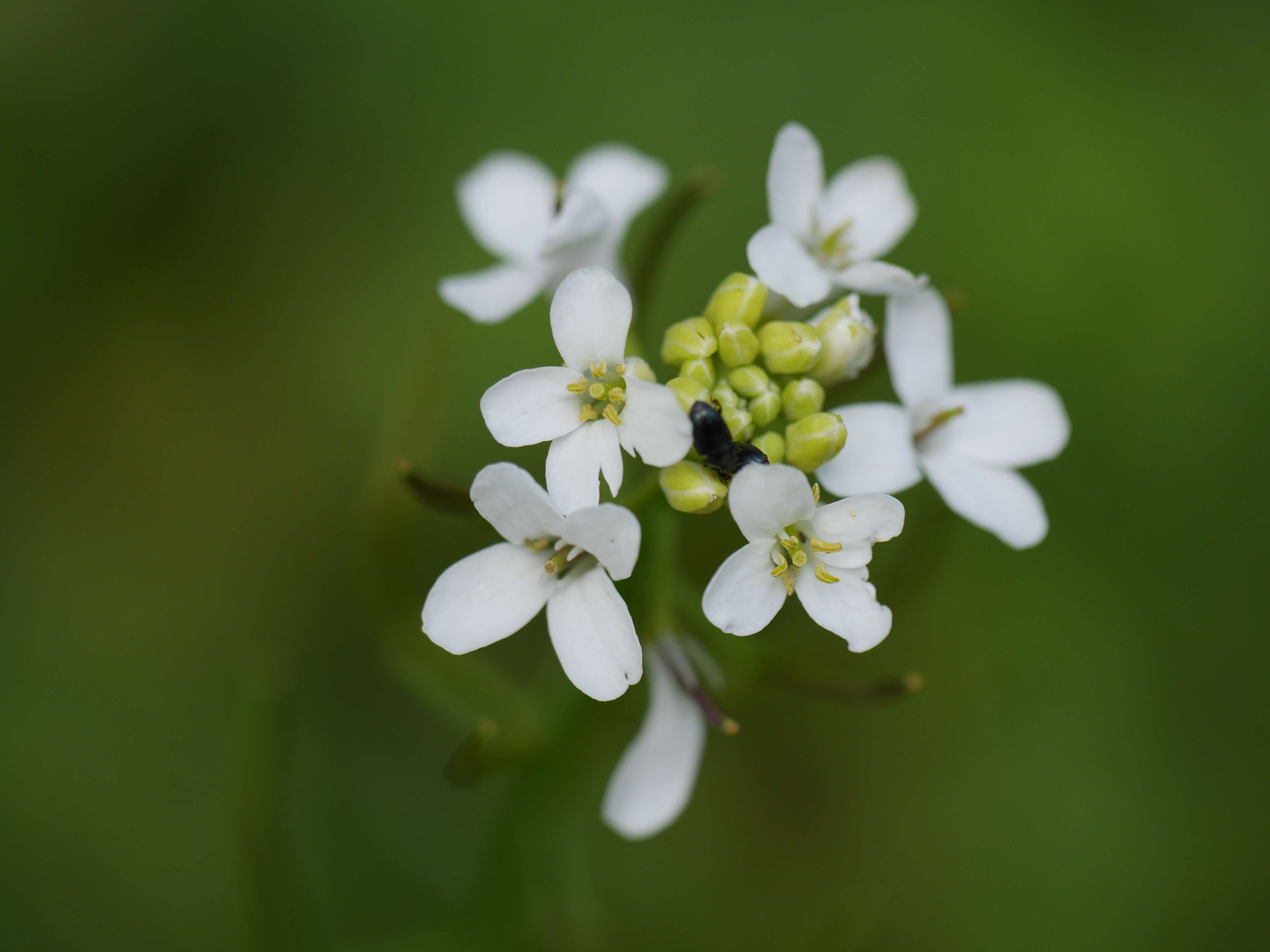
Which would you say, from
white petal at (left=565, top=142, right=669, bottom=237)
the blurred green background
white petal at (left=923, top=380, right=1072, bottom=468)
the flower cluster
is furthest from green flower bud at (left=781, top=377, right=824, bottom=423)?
the blurred green background

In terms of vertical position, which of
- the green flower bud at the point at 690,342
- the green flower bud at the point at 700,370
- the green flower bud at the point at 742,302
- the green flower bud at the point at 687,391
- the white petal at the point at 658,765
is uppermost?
the green flower bud at the point at 742,302

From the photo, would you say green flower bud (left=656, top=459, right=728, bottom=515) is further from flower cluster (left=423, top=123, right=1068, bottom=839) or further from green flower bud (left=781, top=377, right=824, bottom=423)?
green flower bud (left=781, top=377, right=824, bottom=423)

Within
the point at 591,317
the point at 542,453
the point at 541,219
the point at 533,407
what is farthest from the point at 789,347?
the point at 542,453

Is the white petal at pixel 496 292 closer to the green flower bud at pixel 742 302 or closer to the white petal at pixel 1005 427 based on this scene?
the green flower bud at pixel 742 302

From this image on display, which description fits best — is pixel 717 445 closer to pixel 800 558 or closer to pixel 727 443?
pixel 727 443

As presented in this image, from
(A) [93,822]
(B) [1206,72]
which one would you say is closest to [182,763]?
(A) [93,822]

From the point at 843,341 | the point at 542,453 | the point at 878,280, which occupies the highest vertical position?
the point at 878,280

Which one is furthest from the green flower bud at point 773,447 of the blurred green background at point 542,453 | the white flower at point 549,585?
the blurred green background at point 542,453
